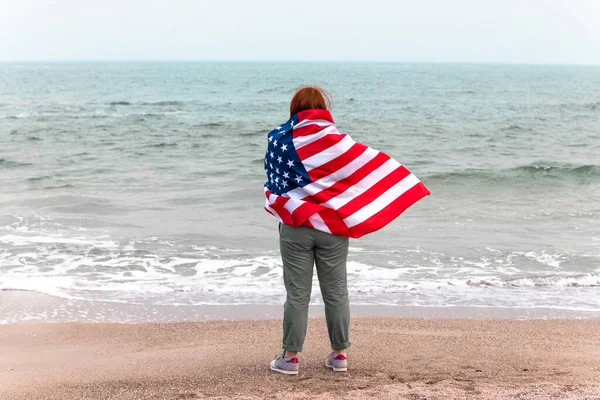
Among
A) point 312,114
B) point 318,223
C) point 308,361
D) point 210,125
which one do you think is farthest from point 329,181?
point 210,125

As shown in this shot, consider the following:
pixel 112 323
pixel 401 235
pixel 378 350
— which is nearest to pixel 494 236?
pixel 401 235

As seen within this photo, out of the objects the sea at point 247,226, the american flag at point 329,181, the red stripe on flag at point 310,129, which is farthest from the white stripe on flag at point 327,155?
the sea at point 247,226

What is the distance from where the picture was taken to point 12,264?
7766mm

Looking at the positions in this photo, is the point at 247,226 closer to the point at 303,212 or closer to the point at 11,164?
the point at 303,212

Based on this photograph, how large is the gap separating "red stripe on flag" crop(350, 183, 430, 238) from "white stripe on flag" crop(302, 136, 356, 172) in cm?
45

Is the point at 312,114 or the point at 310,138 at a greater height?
the point at 312,114

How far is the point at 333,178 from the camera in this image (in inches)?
162

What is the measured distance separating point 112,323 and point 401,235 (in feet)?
15.7

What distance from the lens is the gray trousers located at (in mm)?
4074

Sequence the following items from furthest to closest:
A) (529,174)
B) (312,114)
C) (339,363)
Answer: (529,174) < (339,363) < (312,114)

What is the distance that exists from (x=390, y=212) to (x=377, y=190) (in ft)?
0.53

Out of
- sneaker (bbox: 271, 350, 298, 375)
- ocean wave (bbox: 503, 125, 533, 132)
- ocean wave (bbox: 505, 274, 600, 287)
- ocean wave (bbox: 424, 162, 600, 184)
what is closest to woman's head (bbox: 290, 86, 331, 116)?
sneaker (bbox: 271, 350, 298, 375)

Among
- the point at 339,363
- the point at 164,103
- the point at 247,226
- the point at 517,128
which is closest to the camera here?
the point at 339,363

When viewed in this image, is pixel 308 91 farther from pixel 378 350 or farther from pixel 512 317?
pixel 512 317
